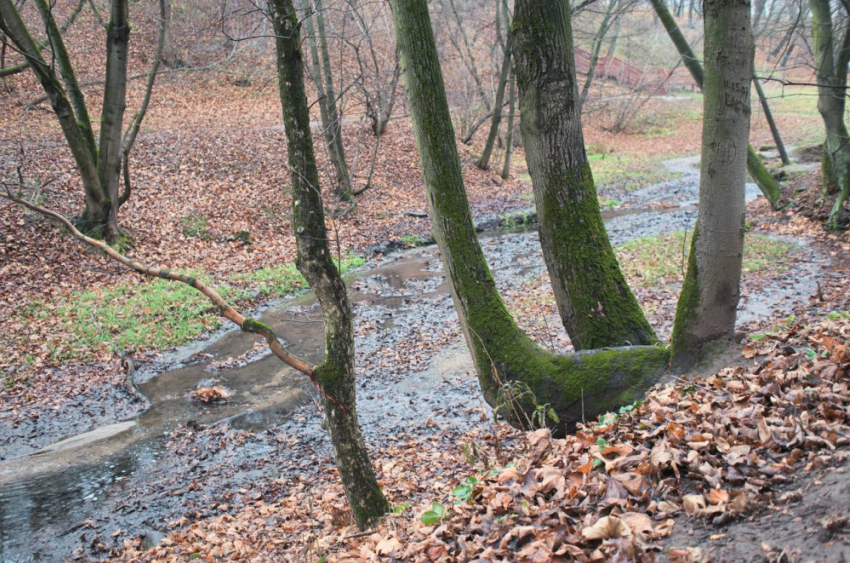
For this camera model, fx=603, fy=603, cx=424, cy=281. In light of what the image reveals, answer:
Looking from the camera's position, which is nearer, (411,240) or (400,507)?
(400,507)

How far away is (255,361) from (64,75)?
27.2ft

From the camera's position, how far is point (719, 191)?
471 cm

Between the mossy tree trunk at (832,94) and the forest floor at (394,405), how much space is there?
1.05m

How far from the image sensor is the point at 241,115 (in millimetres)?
24375

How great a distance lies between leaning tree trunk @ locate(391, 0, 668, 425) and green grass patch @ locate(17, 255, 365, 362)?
22.4 feet

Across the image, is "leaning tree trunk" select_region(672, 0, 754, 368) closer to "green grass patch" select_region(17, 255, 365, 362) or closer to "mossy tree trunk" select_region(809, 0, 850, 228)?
"green grass patch" select_region(17, 255, 365, 362)

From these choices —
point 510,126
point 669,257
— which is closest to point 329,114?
point 510,126

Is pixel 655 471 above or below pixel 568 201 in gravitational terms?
below

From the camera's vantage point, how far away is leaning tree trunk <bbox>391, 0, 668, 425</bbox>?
512 cm

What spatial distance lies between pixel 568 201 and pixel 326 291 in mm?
2417

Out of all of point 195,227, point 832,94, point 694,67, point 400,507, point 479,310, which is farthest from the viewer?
point 195,227

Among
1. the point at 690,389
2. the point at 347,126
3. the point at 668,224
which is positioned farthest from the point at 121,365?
the point at 347,126

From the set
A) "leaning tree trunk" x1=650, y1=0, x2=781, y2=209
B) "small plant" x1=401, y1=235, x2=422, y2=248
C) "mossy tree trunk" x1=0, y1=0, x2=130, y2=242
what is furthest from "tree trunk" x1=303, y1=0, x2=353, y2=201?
"leaning tree trunk" x1=650, y1=0, x2=781, y2=209

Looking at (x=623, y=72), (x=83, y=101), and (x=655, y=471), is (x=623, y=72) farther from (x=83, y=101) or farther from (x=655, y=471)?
(x=655, y=471)
